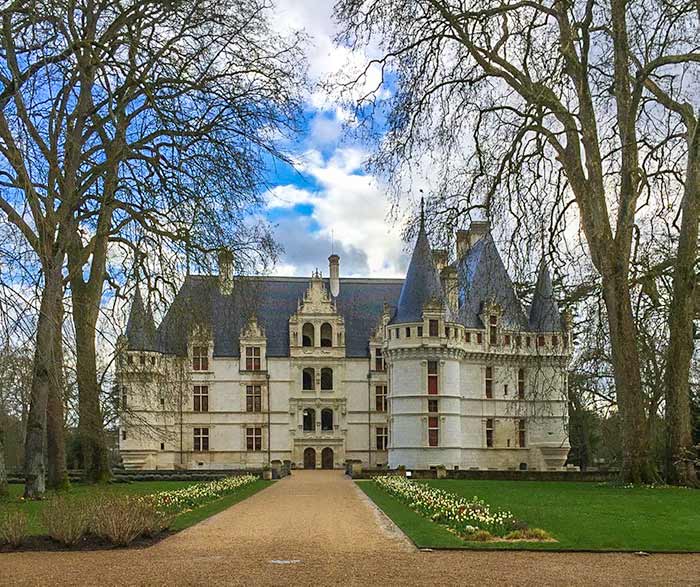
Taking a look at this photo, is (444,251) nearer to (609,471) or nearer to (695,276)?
(695,276)

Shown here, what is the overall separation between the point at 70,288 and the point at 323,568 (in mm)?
13464

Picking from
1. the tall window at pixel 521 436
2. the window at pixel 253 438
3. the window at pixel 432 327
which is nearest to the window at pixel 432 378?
the window at pixel 432 327

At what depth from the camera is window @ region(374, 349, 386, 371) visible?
48.2 m

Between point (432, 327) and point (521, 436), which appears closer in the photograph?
point (432, 327)

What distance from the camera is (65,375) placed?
15023mm

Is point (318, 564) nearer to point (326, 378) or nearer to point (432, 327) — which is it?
point (432, 327)

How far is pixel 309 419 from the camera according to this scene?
47688 mm

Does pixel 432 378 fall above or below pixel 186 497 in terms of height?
above

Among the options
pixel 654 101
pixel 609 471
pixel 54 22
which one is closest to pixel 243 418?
pixel 609 471

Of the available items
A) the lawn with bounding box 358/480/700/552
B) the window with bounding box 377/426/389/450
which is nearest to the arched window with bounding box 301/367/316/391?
the window with bounding box 377/426/389/450

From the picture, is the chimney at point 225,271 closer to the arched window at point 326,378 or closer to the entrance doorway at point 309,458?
the entrance doorway at point 309,458

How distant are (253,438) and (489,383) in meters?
11.8

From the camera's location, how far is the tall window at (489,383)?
43406 mm

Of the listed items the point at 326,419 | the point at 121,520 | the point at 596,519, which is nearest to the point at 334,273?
the point at 326,419
